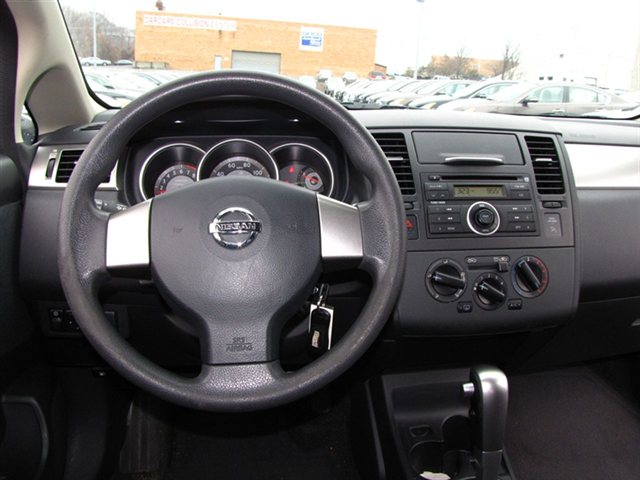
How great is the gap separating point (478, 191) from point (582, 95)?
1.28 meters

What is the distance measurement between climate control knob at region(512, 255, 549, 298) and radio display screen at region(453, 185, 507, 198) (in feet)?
0.68

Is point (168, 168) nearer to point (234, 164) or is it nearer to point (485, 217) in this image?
point (234, 164)

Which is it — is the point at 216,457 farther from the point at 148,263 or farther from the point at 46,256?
the point at 148,263

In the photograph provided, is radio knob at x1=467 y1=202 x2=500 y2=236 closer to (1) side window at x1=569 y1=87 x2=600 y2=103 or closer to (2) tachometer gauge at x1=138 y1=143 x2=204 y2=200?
(2) tachometer gauge at x1=138 y1=143 x2=204 y2=200

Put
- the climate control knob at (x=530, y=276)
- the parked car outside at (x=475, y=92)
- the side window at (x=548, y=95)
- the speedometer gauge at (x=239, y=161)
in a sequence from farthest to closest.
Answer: the parked car outside at (x=475, y=92)
the side window at (x=548, y=95)
the climate control knob at (x=530, y=276)
the speedometer gauge at (x=239, y=161)

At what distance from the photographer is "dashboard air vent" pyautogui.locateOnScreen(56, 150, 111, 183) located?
169cm

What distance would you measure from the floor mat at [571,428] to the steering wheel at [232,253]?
4.93ft

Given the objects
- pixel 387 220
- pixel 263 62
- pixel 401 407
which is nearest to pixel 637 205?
pixel 401 407

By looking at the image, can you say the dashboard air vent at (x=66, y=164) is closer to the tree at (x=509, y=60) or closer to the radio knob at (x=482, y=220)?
the radio knob at (x=482, y=220)

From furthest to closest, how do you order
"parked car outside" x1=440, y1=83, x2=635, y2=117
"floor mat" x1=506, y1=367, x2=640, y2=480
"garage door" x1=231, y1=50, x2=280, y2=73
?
"parked car outside" x1=440, y1=83, x2=635, y2=117
"floor mat" x1=506, y1=367, x2=640, y2=480
"garage door" x1=231, y1=50, x2=280, y2=73

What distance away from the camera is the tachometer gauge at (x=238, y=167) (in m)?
1.60

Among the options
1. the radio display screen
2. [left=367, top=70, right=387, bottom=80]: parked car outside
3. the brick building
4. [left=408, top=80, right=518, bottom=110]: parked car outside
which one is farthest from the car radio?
[left=367, top=70, right=387, bottom=80]: parked car outside

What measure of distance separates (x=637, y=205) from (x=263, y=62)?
4.62 ft

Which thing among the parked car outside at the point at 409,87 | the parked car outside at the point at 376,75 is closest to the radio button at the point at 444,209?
the parked car outside at the point at 409,87
